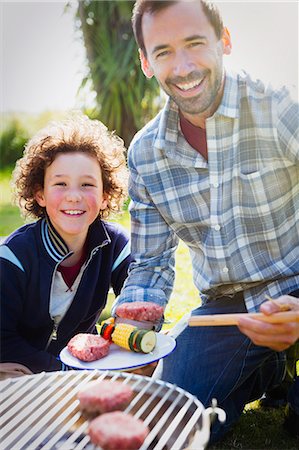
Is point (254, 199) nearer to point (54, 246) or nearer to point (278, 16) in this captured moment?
point (54, 246)

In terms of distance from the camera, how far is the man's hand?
168 centimetres

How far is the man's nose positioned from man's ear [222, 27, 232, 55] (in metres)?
0.18

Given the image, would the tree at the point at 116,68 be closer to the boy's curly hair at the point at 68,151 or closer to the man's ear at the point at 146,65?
the boy's curly hair at the point at 68,151

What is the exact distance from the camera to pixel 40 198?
109 inches

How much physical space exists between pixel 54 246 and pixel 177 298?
1.29 metres

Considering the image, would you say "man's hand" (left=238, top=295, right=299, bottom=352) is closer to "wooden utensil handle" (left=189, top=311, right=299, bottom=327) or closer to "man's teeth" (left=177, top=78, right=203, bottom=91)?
Result: "wooden utensil handle" (left=189, top=311, right=299, bottom=327)

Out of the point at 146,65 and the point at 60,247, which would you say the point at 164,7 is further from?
the point at 60,247

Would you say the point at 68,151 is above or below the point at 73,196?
above

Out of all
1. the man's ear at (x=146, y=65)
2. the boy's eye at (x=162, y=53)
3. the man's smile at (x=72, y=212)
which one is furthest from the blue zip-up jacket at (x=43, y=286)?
the boy's eye at (x=162, y=53)

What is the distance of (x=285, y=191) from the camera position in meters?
2.26

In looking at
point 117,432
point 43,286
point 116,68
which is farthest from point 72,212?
point 116,68

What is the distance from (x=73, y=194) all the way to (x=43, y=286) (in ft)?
1.33

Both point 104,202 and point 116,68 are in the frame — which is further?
point 116,68

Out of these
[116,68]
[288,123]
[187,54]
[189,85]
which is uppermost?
[116,68]
